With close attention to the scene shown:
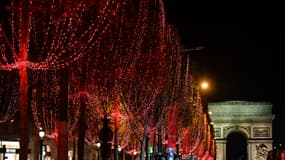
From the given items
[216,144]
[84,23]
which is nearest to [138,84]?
[84,23]

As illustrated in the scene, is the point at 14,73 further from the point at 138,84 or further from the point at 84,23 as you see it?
the point at 84,23

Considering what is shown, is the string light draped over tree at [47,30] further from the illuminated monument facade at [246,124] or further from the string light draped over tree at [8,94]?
the illuminated monument facade at [246,124]

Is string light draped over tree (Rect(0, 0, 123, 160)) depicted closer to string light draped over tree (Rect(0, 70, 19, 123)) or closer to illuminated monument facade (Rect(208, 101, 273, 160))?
string light draped over tree (Rect(0, 70, 19, 123))

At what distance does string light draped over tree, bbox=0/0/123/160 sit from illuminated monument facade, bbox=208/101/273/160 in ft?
320

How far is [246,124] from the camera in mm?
129500

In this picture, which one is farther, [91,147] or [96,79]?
[91,147]

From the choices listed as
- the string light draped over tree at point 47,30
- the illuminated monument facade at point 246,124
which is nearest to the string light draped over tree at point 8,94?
the string light draped over tree at point 47,30

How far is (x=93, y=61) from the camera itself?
102 ft

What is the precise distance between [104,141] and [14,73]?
54.6 ft

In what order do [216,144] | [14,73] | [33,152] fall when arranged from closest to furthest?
1. [14,73]
2. [33,152]
3. [216,144]

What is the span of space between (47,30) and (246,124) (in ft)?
349

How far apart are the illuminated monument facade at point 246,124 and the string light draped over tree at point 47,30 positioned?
97.6 metres

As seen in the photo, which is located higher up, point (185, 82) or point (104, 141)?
point (185, 82)

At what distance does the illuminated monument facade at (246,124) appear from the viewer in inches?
4904
